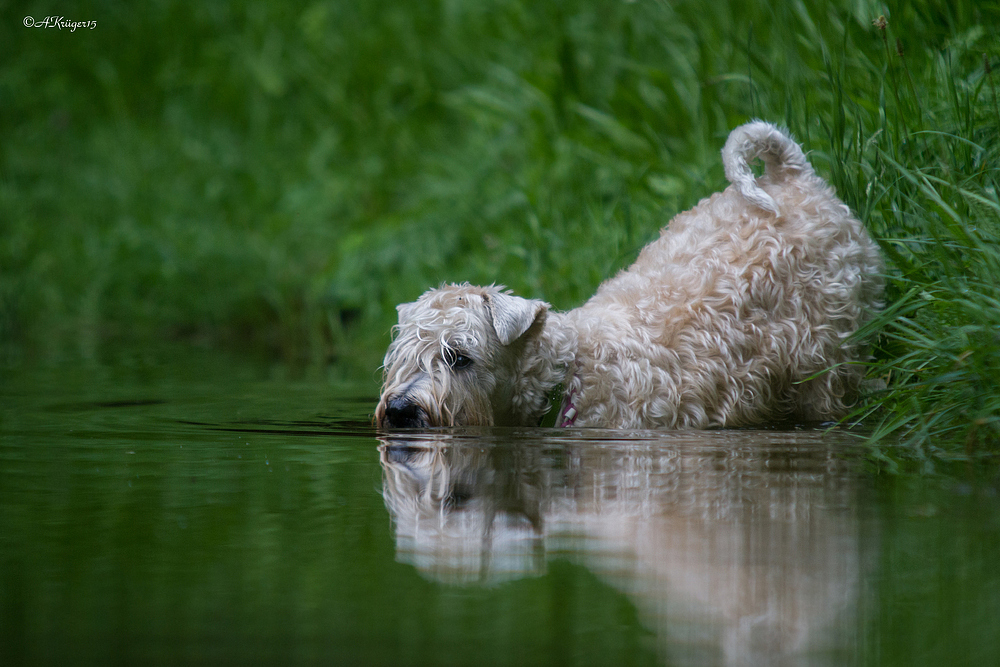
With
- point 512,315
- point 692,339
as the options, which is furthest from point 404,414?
point 692,339

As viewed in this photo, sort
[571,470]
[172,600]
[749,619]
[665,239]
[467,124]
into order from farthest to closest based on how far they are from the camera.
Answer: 1. [467,124]
2. [665,239]
3. [571,470]
4. [172,600]
5. [749,619]

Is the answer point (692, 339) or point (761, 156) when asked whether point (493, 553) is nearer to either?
point (692, 339)

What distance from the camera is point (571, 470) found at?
3664 millimetres

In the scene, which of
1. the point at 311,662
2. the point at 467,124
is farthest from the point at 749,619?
the point at 467,124

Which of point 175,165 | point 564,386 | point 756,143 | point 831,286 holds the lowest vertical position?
point 564,386

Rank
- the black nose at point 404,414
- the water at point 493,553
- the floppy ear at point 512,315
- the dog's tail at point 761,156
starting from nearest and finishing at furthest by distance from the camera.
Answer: the water at point 493,553, the black nose at point 404,414, the floppy ear at point 512,315, the dog's tail at point 761,156

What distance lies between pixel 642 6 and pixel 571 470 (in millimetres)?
6197

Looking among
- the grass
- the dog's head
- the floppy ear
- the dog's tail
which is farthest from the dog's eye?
the grass

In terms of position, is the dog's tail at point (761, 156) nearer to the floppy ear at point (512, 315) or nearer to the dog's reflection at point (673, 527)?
the floppy ear at point (512, 315)

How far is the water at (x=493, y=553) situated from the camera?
2016 mm

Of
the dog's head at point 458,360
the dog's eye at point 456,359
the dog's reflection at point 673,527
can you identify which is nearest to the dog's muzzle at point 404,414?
the dog's head at point 458,360

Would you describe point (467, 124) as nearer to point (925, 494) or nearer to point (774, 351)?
point (774, 351)

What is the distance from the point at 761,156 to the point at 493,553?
323cm

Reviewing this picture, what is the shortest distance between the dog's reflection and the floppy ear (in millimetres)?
627
